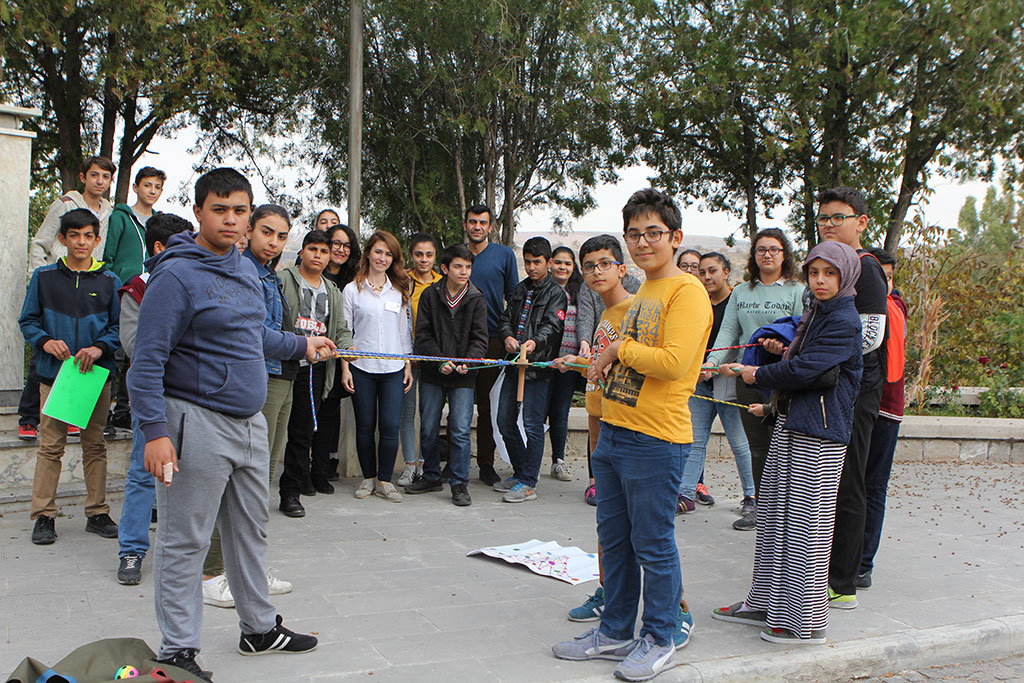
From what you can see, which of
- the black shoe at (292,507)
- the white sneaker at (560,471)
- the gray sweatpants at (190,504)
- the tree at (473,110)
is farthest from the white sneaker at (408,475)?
the tree at (473,110)

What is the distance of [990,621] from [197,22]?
38.4 ft

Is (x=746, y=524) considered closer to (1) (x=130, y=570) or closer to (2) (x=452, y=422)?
(2) (x=452, y=422)

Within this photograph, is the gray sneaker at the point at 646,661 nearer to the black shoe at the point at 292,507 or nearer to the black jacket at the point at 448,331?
the black shoe at the point at 292,507

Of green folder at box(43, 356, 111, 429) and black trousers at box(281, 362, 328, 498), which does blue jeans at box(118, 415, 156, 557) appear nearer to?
green folder at box(43, 356, 111, 429)

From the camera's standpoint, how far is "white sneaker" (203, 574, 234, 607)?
4432mm

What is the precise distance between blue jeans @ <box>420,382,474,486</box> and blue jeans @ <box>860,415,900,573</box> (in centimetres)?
309

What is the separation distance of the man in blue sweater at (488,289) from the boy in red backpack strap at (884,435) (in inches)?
133

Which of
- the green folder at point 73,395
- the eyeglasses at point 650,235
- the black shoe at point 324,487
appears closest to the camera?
the eyeglasses at point 650,235

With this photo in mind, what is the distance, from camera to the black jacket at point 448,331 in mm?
7078

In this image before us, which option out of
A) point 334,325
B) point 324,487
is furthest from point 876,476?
point 324,487

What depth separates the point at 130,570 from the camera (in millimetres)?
4727

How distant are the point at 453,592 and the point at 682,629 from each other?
129cm

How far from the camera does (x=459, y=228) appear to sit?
14242 mm

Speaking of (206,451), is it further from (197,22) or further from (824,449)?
(197,22)
